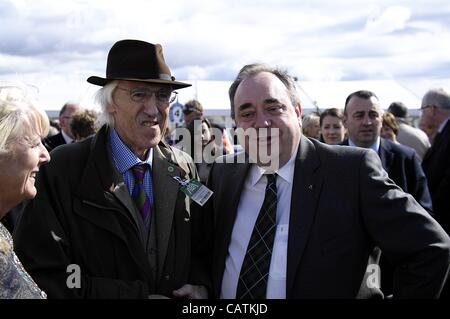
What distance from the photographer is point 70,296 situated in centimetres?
289

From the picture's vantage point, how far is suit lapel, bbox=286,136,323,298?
2.89 metres

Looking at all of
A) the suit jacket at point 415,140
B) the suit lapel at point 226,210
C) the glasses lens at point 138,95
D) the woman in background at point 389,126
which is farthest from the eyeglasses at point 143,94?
the suit jacket at point 415,140

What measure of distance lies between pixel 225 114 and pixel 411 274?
52.1ft

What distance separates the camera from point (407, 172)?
5184 mm

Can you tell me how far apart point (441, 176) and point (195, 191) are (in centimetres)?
321

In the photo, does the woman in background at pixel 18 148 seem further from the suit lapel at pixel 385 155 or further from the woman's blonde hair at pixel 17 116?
the suit lapel at pixel 385 155

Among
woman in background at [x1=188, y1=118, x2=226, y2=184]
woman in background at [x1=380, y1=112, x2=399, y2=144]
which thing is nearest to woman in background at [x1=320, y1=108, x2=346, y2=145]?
woman in background at [x1=380, y1=112, x2=399, y2=144]

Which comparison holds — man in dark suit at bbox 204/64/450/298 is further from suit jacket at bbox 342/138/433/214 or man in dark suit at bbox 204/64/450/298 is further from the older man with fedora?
suit jacket at bbox 342/138/433/214

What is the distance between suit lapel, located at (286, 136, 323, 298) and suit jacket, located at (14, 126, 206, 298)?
617 mm

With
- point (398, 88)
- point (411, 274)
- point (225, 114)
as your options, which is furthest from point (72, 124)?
point (398, 88)

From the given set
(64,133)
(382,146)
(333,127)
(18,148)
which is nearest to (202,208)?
(18,148)

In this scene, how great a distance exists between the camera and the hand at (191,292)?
3098mm

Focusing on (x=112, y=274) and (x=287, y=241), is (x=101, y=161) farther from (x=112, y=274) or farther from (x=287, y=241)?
(x=287, y=241)
